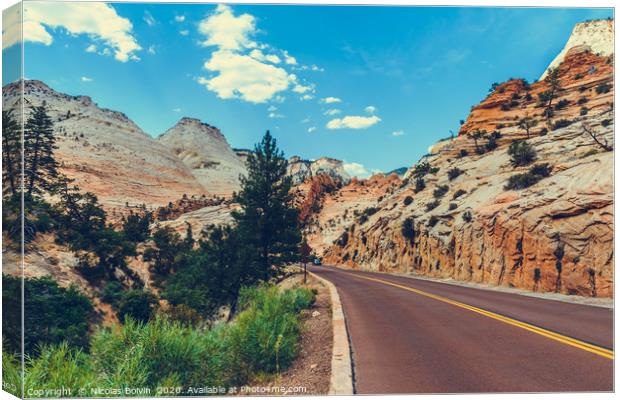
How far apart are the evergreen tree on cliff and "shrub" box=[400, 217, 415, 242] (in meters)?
10.9

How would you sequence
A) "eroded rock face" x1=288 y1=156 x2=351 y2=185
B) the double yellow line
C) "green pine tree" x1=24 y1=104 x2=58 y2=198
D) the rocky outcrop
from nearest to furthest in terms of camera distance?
the double yellow line < "green pine tree" x1=24 y1=104 x2=58 y2=198 < "eroded rock face" x1=288 y1=156 x2=351 y2=185 < the rocky outcrop

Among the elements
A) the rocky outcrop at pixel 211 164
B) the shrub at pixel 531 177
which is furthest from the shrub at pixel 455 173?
the rocky outcrop at pixel 211 164

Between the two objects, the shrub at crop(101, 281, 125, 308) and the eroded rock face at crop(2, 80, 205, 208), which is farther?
the eroded rock face at crop(2, 80, 205, 208)

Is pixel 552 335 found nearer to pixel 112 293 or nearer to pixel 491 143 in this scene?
pixel 112 293

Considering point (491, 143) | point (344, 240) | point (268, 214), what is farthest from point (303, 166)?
point (344, 240)

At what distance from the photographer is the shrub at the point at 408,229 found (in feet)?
98.5

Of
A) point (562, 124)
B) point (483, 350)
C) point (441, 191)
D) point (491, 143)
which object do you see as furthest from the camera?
point (491, 143)

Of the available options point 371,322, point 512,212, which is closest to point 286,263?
point 512,212

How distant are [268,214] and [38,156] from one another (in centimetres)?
1770

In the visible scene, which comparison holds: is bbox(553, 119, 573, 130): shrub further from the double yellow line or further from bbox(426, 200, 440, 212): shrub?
the double yellow line

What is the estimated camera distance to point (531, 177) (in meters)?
19.2

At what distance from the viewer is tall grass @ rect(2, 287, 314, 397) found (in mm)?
4785

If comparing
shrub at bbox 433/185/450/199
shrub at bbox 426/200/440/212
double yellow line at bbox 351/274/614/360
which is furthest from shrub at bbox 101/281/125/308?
shrub at bbox 433/185/450/199

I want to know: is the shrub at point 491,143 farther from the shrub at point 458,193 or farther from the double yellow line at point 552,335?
the double yellow line at point 552,335
